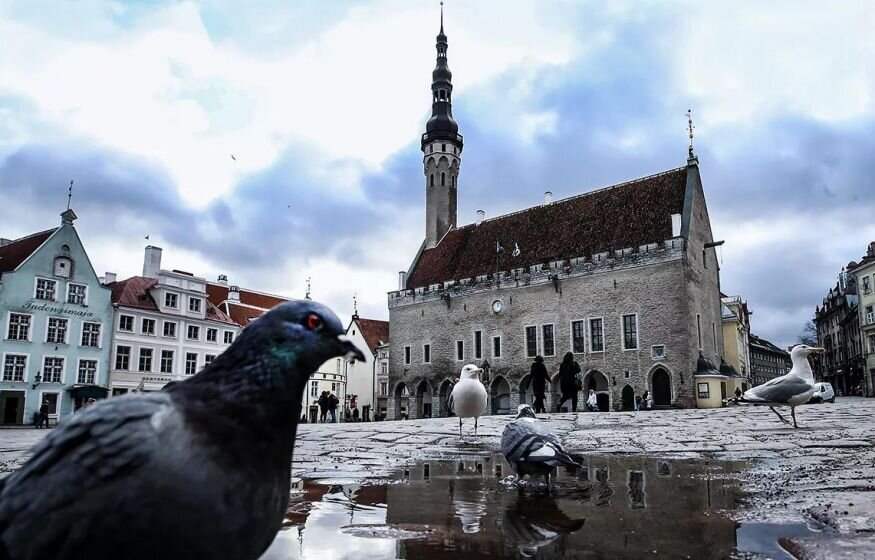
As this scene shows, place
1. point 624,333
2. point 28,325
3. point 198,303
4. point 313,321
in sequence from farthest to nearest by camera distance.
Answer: point 198,303 → point 624,333 → point 28,325 → point 313,321

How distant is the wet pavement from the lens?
2.67 meters

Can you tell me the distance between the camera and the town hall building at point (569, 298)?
30.6 metres

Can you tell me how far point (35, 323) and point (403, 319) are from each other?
20.9 meters

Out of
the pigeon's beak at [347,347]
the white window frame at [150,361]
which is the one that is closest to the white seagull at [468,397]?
the pigeon's beak at [347,347]

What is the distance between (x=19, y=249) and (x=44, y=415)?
935 centimetres

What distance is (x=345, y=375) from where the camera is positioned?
5022 cm

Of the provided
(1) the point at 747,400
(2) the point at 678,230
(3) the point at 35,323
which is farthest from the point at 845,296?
(3) the point at 35,323

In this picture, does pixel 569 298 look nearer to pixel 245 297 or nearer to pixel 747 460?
pixel 245 297

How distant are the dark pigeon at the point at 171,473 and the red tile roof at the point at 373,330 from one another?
159 ft

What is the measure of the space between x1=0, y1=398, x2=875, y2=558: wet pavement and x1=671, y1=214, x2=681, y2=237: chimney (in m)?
21.2

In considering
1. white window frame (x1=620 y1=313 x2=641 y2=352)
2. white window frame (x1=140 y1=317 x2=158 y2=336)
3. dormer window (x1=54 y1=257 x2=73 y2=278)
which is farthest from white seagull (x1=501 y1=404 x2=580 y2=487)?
white window frame (x1=140 y1=317 x2=158 y2=336)

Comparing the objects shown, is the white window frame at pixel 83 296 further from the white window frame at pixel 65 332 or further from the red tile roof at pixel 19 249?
the red tile roof at pixel 19 249

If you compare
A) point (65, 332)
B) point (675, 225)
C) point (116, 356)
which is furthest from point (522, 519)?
point (116, 356)

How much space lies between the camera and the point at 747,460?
225 inches
